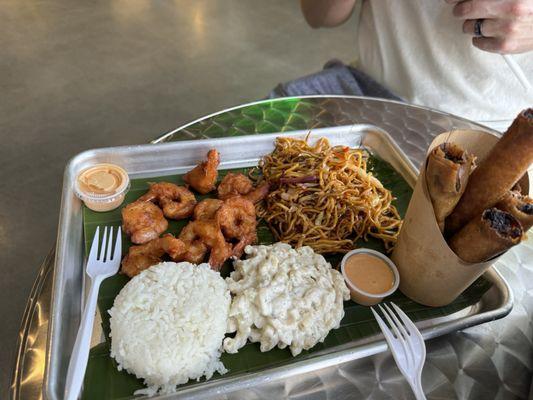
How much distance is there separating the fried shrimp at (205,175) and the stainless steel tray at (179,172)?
0.51 ft

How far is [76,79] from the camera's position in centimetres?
561

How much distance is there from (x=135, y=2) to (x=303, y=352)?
7468mm

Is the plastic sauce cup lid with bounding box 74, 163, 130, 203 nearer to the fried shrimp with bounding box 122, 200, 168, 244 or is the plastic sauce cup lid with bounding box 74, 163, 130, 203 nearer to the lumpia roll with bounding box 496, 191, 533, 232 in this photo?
the fried shrimp with bounding box 122, 200, 168, 244

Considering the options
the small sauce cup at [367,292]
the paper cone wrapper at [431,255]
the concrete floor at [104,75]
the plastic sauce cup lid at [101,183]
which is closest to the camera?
the paper cone wrapper at [431,255]

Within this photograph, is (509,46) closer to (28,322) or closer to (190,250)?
(190,250)

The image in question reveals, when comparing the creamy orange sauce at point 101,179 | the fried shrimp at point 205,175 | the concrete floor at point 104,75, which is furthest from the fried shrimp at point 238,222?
the concrete floor at point 104,75

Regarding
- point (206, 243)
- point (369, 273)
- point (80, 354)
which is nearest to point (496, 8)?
point (369, 273)

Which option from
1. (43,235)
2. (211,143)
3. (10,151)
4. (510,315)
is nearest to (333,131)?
(211,143)

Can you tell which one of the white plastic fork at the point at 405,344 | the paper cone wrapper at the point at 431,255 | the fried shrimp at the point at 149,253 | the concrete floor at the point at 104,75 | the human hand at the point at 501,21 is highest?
the human hand at the point at 501,21

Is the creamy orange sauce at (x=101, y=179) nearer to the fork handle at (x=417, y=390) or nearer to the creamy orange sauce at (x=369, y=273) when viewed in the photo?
the creamy orange sauce at (x=369, y=273)

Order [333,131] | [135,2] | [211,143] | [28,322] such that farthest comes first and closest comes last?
[135,2] < [333,131] < [211,143] < [28,322]

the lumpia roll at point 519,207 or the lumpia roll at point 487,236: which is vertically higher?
the lumpia roll at point 519,207

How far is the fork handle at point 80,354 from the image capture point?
4.45 feet

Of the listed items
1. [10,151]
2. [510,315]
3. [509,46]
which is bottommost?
[10,151]
